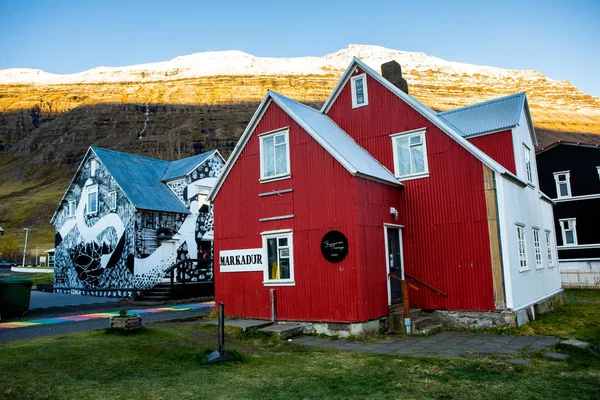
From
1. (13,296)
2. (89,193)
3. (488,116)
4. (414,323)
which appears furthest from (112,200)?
(488,116)

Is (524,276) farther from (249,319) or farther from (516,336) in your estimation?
(249,319)

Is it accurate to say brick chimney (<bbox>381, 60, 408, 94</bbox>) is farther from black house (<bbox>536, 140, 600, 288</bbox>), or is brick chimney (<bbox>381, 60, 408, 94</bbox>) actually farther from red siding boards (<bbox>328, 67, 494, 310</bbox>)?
black house (<bbox>536, 140, 600, 288</bbox>)

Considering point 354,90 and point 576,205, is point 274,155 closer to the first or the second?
point 354,90

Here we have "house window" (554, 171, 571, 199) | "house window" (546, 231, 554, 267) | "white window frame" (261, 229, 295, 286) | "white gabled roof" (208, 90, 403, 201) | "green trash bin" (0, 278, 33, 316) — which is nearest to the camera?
"white gabled roof" (208, 90, 403, 201)

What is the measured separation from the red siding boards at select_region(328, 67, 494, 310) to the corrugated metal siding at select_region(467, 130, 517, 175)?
255 centimetres

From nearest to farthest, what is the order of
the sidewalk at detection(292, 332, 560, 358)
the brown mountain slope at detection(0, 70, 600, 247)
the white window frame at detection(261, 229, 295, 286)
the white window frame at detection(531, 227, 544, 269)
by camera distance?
1. the sidewalk at detection(292, 332, 560, 358)
2. the white window frame at detection(261, 229, 295, 286)
3. the white window frame at detection(531, 227, 544, 269)
4. the brown mountain slope at detection(0, 70, 600, 247)

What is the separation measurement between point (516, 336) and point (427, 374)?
18.0 ft

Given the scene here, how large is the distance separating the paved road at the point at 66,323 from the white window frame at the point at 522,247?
12.4 meters

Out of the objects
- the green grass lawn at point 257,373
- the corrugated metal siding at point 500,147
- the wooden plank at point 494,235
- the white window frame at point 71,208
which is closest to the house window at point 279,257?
the green grass lawn at point 257,373

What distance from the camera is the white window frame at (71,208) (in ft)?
99.4

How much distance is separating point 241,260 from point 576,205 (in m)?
24.0

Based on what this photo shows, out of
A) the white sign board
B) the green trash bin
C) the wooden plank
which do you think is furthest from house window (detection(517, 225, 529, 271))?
the green trash bin

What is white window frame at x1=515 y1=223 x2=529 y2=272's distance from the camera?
15.2 meters

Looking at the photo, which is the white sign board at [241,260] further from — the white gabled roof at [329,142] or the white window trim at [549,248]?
the white window trim at [549,248]
